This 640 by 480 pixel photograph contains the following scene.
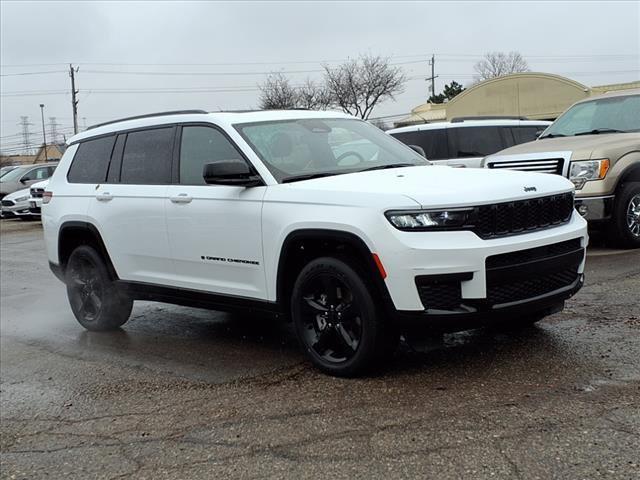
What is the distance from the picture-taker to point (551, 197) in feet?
14.8

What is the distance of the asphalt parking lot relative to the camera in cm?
329

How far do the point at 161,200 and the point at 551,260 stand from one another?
3.05 m

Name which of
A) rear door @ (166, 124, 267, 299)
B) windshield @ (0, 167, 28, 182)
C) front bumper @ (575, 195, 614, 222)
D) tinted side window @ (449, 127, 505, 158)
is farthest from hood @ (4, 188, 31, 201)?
front bumper @ (575, 195, 614, 222)

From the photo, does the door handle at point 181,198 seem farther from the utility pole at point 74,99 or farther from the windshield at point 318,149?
the utility pole at point 74,99

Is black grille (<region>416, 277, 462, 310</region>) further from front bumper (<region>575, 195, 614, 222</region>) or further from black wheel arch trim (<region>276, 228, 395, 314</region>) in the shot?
front bumper (<region>575, 195, 614, 222</region>)

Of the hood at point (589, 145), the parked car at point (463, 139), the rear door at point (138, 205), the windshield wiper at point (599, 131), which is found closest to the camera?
the rear door at point (138, 205)

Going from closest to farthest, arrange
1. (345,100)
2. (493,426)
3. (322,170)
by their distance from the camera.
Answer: (493,426) → (322,170) → (345,100)

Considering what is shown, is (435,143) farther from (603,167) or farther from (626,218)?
(626,218)

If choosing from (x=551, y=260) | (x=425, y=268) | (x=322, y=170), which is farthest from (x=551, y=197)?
(x=322, y=170)

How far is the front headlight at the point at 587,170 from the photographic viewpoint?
8.02 meters

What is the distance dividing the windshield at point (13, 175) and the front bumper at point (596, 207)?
2161cm

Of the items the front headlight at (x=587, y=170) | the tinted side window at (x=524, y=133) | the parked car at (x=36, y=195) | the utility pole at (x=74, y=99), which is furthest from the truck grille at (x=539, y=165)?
the utility pole at (x=74, y=99)

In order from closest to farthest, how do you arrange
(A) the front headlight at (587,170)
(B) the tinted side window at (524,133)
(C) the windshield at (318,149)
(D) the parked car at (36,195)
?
(C) the windshield at (318,149) < (A) the front headlight at (587,170) < (B) the tinted side window at (524,133) < (D) the parked car at (36,195)

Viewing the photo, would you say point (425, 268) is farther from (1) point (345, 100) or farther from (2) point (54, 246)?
(1) point (345, 100)
